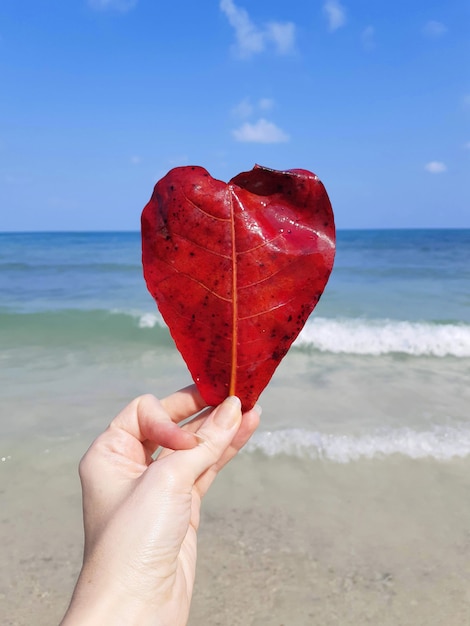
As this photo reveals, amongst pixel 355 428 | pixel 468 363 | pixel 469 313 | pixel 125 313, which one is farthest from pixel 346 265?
pixel 355 428

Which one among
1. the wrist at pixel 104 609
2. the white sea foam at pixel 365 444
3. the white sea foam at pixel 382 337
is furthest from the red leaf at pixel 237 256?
the white sea foam at pixel 382 337

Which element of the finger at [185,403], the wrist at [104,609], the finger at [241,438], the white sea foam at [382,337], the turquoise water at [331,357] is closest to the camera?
the wrist at [104,609]

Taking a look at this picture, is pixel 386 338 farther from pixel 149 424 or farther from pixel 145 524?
pixel 145 524

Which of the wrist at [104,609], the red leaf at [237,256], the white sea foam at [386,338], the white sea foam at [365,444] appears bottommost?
the white sea foam at [386,338]

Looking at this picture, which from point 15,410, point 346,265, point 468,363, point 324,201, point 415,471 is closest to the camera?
point 324,201

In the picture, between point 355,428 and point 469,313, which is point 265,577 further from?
point 469,313

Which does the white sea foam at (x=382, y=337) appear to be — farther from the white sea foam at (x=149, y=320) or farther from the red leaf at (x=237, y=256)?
the red leaf at (x=237, y=256)

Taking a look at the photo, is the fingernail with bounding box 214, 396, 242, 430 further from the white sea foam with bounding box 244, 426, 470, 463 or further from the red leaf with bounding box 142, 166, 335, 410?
the white sea foam with bounding box 244, 426, 470, 463

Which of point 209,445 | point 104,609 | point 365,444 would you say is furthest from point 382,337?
point 104,609
